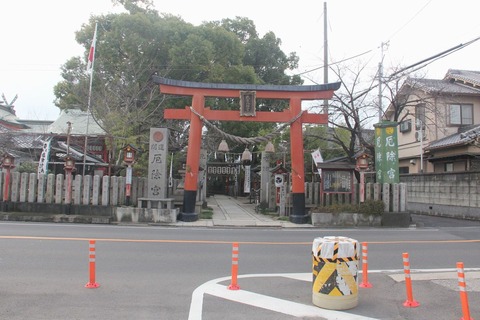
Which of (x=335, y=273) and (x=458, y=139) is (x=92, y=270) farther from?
(x=458, y=139)

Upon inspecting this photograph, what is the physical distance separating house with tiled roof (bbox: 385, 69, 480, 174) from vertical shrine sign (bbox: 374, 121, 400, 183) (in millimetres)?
4696

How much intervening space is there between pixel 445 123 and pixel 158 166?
19592 mm

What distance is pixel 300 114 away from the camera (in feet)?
56.4

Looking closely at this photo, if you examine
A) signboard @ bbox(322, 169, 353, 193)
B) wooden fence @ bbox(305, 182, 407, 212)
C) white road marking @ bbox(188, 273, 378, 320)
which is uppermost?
signboard @ bbox(322, 169, 353, 193)

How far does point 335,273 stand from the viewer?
17.5ft

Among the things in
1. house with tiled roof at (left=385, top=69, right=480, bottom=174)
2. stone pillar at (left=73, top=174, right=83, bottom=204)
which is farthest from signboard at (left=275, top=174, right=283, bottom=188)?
stone pillar at (left=73, top=174, right=83, bottom=204)

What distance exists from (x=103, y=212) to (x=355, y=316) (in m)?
13.3

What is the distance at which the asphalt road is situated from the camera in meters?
5.38

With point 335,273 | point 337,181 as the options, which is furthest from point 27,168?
point 335,273

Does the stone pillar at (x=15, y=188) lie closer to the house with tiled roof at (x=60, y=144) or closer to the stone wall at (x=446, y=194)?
the house with tiled roof at (x=60, y=144)

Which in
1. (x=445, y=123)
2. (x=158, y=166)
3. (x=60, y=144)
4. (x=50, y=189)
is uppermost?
(x=445, y=123)

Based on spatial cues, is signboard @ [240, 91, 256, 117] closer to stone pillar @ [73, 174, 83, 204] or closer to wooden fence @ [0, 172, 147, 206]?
wooden fence @ [0, 172, 147, 206]

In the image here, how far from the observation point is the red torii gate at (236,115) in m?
16.8

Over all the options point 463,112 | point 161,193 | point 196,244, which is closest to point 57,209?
point 161,193
